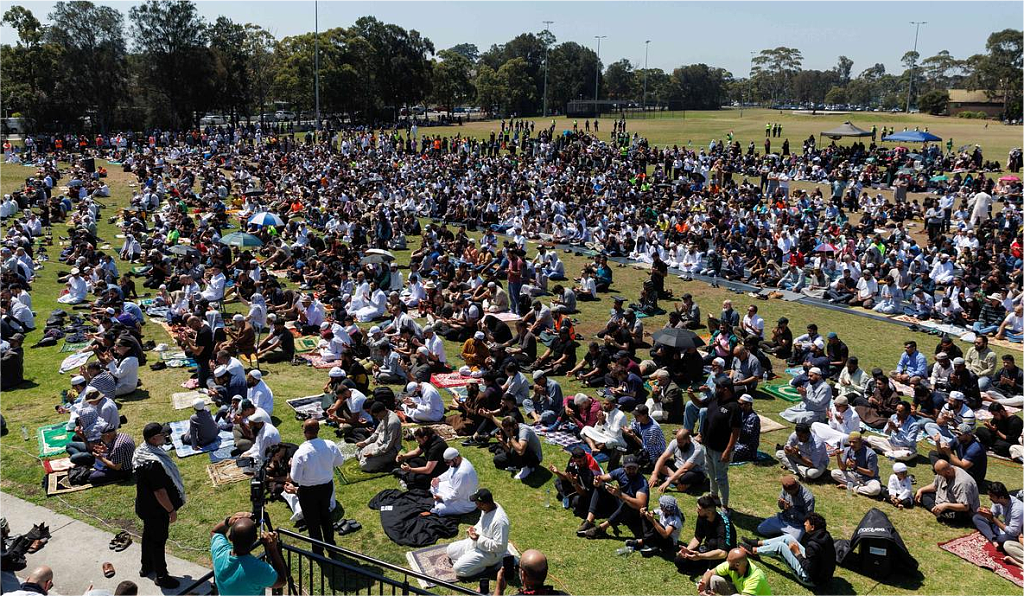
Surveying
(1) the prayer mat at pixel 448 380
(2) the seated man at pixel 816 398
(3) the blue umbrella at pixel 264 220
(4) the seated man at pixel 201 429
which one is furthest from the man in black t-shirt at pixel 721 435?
(3) the blue umbrella at pixel 264 220

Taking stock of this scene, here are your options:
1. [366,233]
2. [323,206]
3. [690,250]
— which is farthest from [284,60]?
[690,250]

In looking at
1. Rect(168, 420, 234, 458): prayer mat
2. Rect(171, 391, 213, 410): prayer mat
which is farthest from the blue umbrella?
Rect(168, 420, 234, 458): prayer mat

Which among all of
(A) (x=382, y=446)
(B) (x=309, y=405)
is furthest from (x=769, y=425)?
(B) (x=309, y=405)

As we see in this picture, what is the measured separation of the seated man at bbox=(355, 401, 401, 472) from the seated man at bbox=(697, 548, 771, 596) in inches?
186

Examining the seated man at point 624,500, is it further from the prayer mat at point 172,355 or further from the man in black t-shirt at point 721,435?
the prayer mat at point 172,355

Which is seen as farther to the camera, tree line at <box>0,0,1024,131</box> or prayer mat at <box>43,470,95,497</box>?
tree line at <box>0,0,1024,131</box>

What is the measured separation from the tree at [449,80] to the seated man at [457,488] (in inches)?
3246

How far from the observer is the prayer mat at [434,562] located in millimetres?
7535

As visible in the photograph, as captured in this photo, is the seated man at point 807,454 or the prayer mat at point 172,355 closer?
the seated man at point 807,454

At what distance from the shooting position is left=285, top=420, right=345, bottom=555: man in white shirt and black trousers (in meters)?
7.48

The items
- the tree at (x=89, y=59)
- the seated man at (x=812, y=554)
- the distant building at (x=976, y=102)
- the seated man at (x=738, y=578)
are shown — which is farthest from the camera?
the distant building at (x=976, y=102)

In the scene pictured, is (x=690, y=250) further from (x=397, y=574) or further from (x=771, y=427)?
(x=397, y=574)

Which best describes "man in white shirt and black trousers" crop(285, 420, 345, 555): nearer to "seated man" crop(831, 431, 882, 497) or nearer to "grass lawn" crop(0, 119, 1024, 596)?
"grass lawn" crop(0, 119, 1024, 596)

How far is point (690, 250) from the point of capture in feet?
76.0
